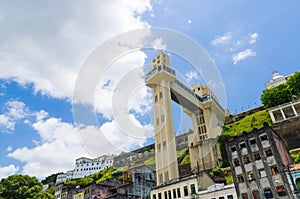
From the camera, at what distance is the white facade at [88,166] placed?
3556 inches

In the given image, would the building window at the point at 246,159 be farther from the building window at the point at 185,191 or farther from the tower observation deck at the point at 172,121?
the tower observation deck at the point at 172,121

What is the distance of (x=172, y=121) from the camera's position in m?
39.0

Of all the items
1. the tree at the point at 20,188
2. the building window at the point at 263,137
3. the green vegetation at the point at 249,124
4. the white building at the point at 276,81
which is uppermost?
the white building at the point at 276,81

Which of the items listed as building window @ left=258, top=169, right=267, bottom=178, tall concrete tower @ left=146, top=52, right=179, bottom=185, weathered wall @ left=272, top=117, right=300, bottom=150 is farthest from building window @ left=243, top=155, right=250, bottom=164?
weathered wall @ left=272, top=117, right=300, bottom=150

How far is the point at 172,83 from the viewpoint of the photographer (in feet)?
141

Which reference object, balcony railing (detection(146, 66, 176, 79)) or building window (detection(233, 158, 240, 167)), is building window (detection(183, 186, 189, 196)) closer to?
building window (detection(233, 158, 240, 167))

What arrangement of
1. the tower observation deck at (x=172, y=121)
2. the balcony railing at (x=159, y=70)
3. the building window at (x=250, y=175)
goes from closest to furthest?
the building window at (x=250, y=175)
the tower observation deck at (x=172, y=121)
the balcony railing at (x=159, y=70)

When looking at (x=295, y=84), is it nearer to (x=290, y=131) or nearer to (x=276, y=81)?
(x=290, y=131)

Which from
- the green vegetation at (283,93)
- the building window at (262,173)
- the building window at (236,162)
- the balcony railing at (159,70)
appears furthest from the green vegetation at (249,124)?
the building window at (262,173)

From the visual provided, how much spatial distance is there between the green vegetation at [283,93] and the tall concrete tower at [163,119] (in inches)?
782

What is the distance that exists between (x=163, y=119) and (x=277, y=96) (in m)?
23.8

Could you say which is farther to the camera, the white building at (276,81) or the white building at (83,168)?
the white building at (83,168)

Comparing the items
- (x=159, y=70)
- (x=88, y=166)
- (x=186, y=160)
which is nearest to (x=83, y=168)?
(x=88, y=166)

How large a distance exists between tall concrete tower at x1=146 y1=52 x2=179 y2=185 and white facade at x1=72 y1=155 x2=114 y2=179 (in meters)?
57.5
